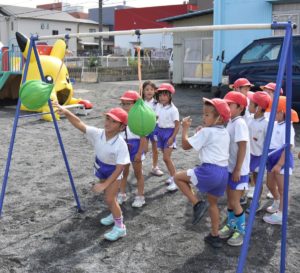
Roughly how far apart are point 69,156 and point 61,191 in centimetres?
171

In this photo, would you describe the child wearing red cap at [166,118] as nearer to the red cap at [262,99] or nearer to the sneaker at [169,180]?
the sneaker at [169,180]

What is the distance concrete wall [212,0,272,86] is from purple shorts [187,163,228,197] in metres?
10.7

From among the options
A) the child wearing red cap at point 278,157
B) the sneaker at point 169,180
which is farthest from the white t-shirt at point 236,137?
the sneaker at point 169,180

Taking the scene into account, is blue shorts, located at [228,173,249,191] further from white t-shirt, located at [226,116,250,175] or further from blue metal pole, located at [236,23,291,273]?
blue metal pole, located at [236,23,291,273]

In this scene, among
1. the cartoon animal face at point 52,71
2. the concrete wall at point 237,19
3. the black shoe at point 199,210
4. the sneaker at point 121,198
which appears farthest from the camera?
the concrete wall at point 237,19

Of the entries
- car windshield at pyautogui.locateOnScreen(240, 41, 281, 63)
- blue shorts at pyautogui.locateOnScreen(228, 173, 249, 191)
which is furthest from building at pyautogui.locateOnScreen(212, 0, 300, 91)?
blue shorts at pyautogui.locateOnScreen(228, 173, 249, 191)

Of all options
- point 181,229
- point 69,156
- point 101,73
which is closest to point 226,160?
point 181,229

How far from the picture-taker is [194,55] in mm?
17609

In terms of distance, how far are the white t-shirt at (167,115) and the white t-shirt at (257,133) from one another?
953 mm

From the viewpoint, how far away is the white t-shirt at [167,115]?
475 centimetres

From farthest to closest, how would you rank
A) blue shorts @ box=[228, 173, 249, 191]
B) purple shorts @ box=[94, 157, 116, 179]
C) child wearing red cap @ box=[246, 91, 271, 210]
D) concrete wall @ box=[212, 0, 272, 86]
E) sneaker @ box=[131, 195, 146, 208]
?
concrete wall @ box=[212, 0, 272, 86] → sneaker @ box=[131, 195, 146, 208] → child wearing red cap @ box=[246, 91, 271, 210] → purple shorts @ box=[94, 157, 116, 179] → blue shorts @ box=[228, 173, 249, 191]

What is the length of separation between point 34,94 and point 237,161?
1.80 meters

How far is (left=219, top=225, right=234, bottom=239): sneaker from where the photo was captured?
11.9ft

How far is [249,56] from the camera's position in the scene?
9344 mm
